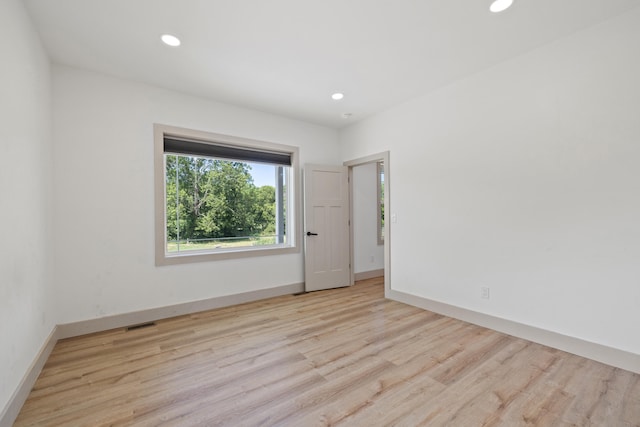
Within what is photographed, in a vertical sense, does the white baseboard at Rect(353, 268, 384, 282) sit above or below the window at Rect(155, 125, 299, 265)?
below

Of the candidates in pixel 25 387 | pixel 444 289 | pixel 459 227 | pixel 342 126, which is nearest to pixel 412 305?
pixel 444 289

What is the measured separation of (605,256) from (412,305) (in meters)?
1.99

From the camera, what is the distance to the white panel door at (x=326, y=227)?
14.5ft

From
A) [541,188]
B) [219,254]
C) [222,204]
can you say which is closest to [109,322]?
[219,254]

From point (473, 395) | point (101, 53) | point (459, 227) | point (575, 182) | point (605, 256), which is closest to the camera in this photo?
point (473, 395)

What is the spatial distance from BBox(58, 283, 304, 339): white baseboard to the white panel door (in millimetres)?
521

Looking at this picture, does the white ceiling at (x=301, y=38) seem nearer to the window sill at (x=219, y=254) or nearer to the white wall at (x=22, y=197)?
the white wall at (x=22, y=197)

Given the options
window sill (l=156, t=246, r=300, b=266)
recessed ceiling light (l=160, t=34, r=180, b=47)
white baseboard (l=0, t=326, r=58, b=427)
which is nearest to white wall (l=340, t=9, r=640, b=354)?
window sill (l=156, t=246, r=300, b=266)

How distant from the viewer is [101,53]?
8.68 feet

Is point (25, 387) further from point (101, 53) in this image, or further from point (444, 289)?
point (444, 289)

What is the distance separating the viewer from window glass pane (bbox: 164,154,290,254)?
145 inches

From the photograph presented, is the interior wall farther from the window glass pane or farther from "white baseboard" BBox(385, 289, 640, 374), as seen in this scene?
"white baseboard" BBox(385, 289, 640, 374)

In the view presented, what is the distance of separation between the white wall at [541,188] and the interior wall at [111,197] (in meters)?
2.88

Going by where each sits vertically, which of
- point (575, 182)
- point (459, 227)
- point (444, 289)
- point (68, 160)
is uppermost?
point (68, 160)
